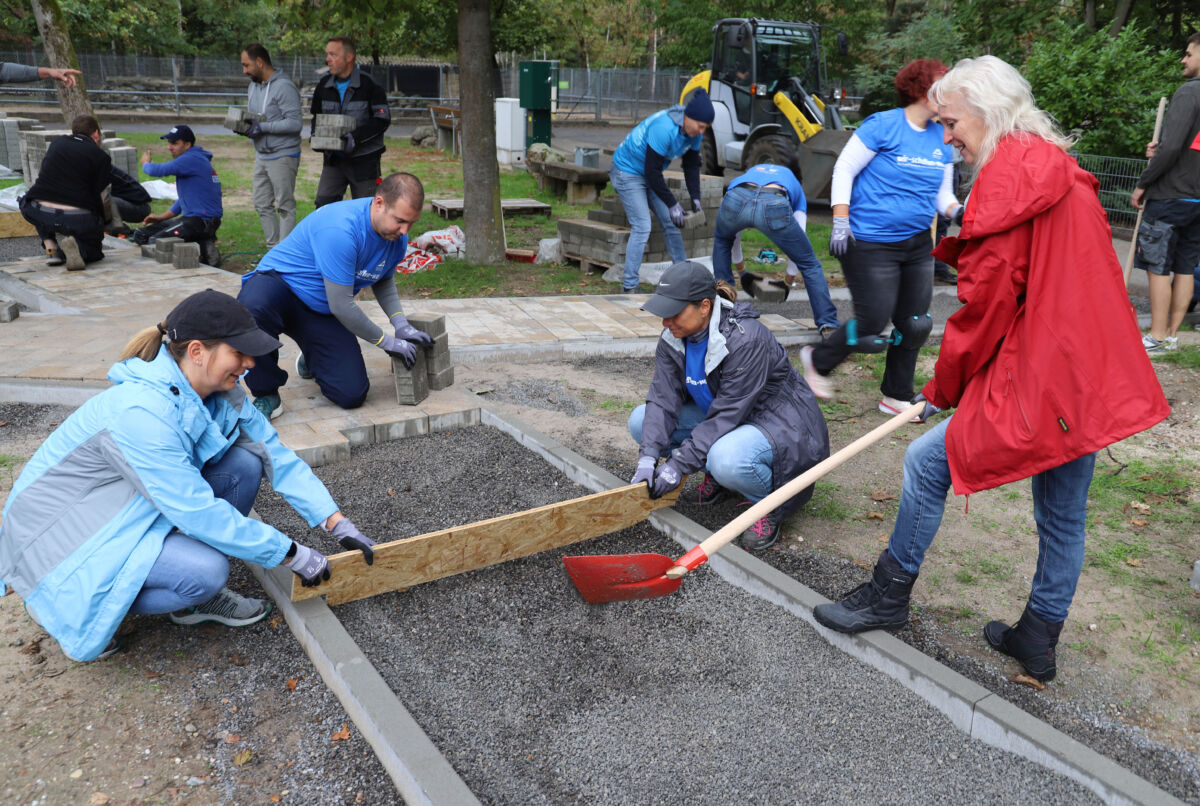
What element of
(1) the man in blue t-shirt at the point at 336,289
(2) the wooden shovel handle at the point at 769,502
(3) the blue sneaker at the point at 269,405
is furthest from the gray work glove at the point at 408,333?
(2) the wooden shovel handle at the point at 769,502

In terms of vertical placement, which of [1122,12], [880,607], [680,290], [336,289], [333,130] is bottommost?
[880,607]

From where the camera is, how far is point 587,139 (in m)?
24.8

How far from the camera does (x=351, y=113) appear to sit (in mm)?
7285

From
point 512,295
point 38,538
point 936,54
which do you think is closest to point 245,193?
point 512,295

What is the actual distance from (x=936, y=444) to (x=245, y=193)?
12.4 m

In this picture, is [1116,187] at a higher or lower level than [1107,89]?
lower

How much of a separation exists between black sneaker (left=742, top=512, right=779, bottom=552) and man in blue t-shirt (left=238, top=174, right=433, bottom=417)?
7.13 feet

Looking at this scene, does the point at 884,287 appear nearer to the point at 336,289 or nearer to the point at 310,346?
the point at 336,289

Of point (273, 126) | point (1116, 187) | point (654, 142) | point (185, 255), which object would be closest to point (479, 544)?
point (654, 142)

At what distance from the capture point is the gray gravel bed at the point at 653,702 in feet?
7.75

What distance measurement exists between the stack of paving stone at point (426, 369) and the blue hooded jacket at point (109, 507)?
2.28 m

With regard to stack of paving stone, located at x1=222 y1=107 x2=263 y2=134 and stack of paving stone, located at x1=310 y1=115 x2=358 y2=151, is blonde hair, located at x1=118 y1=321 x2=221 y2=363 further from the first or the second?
stack of paving stone, located at x1=222 y1=107 x2=263 y2=134

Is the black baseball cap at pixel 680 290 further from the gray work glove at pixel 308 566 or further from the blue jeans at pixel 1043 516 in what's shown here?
the gray work glove at pixel 308 566

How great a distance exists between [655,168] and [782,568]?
4629mm
